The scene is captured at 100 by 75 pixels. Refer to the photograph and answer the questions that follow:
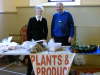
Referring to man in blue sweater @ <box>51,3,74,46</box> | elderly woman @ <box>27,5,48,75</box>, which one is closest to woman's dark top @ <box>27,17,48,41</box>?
elderly woman @ <box>27,5,48,75</box>

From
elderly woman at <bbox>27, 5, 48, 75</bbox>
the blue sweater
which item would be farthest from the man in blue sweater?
elderly woman at <bbox>27, 5, 48, 75</bbox>

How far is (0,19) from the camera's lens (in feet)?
18.2

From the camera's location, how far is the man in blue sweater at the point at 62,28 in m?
4.61

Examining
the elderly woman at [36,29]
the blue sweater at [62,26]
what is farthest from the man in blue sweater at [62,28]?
the elderly woman at [36,29]

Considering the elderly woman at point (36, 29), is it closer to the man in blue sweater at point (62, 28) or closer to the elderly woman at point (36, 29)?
the elderly woman at point (36, 29)

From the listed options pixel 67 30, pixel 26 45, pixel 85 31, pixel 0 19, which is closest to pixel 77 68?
pixel 26 45

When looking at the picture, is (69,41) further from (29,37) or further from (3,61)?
(3,61)

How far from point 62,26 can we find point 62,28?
35 mm

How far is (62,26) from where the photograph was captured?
462 cm

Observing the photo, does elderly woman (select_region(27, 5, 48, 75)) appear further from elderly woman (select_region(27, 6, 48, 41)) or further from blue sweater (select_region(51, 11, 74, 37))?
blue sweater (select_region(51, 11, 74, 37))

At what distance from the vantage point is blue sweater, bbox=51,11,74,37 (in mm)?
4629

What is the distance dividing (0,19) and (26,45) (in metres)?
1.94

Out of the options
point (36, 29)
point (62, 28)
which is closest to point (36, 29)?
point (36, 29)

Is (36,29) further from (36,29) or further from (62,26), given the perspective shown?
(62,26)
